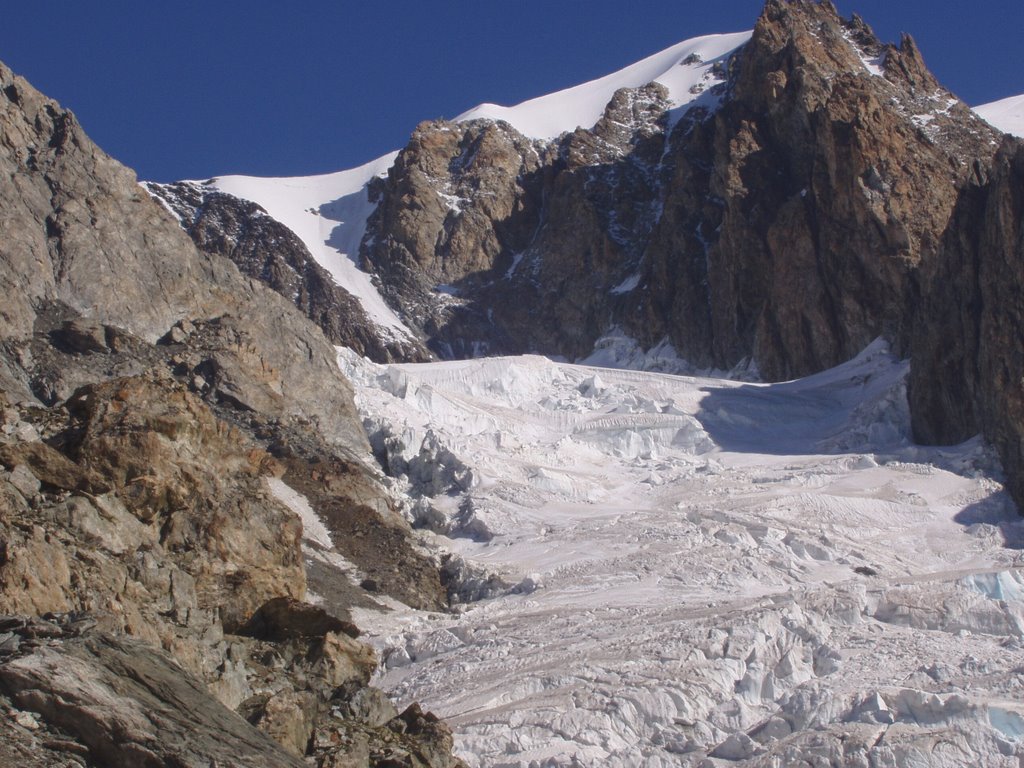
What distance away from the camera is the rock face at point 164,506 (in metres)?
17.0

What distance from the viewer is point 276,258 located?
119 m

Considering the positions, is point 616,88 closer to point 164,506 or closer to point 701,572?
point 701,572

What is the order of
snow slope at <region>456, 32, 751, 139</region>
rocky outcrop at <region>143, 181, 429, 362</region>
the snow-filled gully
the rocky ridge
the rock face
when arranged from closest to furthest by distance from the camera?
the rock face < the snow-filled gully < the rocky ridge < rocky outcrop at <region>143, 181, 429, 362</region> < snow slope at <region>456, 32, 751, 139</region>

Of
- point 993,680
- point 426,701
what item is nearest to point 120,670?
point 426,701

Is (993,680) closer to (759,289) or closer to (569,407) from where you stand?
(569,407)

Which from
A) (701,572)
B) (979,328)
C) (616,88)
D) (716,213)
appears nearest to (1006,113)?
(716,213)

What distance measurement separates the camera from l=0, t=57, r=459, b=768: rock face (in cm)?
1703

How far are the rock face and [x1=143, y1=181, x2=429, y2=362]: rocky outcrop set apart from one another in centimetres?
4049

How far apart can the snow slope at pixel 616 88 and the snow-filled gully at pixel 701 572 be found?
5925 centimetres

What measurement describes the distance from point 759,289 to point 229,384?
48.6 m

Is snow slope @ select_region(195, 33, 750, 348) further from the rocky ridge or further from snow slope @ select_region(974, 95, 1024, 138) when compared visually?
snow slope @ select_region(974, 95, 1024, 138)

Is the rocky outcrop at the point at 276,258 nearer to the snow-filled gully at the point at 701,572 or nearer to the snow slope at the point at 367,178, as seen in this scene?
the snow slope at the point at 367,178

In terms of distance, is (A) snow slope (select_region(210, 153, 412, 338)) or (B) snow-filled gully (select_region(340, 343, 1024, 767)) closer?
(B) snow-filled gully (select_region(340, 343, 1024, 767))

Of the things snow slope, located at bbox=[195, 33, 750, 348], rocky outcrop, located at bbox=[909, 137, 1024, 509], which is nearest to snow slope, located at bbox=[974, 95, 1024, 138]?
snow slope, located at bbox=[195, 33, 750, 348]
